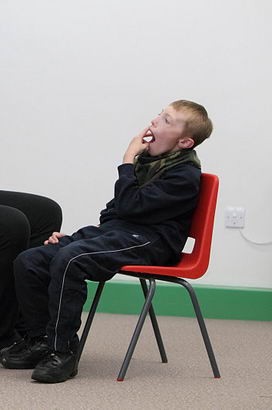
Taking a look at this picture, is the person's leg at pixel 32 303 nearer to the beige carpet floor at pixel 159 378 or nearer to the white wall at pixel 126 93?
the beige carpet floor at pixel 159 378

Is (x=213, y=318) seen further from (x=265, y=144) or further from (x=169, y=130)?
(x=169, y=130)

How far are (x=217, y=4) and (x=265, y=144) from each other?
2.27ft

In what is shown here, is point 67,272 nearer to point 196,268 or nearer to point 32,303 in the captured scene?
point 32,303

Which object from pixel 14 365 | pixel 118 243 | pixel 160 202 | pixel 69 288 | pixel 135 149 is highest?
pixel 135 149

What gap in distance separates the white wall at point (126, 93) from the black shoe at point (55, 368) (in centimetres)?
166

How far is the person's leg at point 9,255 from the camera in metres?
2.42

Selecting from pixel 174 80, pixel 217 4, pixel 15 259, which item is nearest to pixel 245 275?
pixel 174 80

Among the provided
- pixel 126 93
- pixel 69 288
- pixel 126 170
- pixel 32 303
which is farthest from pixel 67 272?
pixel 126 93

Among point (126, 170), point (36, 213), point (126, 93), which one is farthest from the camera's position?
point (126, 93)

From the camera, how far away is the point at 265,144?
3.93 metres

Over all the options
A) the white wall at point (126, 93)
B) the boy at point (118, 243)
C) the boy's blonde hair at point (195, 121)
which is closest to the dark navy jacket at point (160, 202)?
the boy at point (118, 243)

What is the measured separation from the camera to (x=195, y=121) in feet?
8.35

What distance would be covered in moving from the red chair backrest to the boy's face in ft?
0.46

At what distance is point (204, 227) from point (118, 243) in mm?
260
